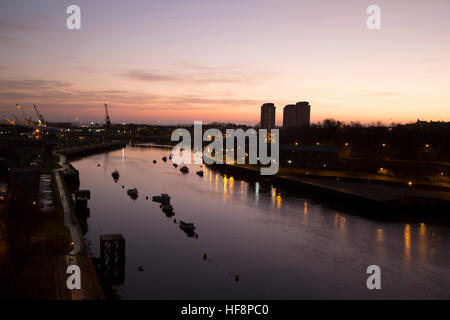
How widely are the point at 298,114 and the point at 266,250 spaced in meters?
132

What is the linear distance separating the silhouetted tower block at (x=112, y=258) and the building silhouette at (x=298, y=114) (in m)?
130

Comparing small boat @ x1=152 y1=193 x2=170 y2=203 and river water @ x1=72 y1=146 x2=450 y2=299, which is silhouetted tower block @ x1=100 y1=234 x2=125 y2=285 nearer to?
river water @ x1=72 y1=146 x2=450 y2=299

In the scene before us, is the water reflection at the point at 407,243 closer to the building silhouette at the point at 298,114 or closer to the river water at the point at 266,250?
the river water at the point at 266,250

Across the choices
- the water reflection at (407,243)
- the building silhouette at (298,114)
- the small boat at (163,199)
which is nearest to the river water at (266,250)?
the water reflection at (407,243)

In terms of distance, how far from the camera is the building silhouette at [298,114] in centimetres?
14238

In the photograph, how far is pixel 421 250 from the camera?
57.1 ft

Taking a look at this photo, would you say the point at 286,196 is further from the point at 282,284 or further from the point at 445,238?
the point at 282,284

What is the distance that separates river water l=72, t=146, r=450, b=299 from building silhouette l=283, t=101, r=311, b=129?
117487mm

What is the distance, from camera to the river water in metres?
13.0

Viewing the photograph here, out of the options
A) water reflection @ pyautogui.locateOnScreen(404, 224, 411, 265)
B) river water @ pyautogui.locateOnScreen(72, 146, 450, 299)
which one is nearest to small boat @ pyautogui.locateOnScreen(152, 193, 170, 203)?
river water @ pyautogui.locateOnScreen(72, 146, 450, 299)

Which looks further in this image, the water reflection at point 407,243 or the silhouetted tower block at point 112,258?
the water reflection at point 407,243

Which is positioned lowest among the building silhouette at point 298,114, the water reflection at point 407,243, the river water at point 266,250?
the water reflection at point 407,243

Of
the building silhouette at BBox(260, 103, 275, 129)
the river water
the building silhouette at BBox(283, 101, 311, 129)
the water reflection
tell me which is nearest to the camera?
the river water
